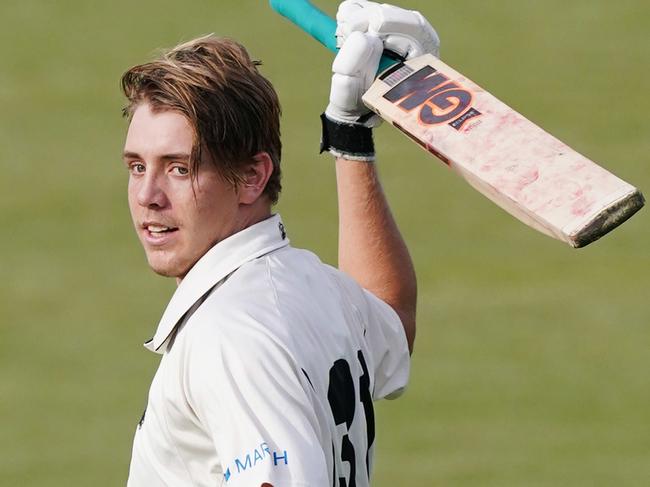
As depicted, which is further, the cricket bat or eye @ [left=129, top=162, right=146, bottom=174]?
eye @ [left=129, top=162, right=146, bottom=174]

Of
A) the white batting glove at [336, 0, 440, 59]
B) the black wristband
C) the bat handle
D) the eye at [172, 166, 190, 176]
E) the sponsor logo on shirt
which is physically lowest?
the sponsor logo on shirt

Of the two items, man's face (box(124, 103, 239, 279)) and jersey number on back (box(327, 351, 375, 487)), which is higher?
man's face (box(124, 103, 239, 279))

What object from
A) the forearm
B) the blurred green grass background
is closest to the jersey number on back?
the forearm

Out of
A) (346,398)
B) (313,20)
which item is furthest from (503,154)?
(313,20)

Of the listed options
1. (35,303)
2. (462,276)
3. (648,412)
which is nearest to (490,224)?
(462,276)

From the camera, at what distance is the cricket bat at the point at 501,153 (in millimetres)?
4355

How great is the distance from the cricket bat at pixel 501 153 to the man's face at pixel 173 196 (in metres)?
0.64

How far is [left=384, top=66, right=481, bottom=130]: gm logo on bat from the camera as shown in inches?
193

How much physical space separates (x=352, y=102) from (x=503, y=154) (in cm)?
53

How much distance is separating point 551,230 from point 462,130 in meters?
0.55

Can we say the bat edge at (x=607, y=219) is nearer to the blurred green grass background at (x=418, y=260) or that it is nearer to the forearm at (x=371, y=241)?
the forearm at (x=371, y=241)

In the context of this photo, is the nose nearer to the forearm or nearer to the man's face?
the man's face

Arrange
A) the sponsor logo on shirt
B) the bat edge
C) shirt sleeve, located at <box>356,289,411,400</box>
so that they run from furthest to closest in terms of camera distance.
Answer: shirt sleeve, located at <box>356,289,411,400</box>
the bat edge
the sponsor logo on shirt

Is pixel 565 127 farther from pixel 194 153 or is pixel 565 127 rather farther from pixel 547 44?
pixel 194 153
